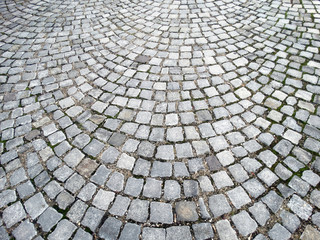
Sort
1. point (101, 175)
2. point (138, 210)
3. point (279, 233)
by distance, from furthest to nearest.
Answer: point (101, 175) < point (138, 210) < point (279, 233)

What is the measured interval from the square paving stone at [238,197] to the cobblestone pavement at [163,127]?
0.01m

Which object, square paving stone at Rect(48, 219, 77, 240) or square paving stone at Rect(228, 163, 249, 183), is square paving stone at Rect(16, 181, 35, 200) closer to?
square paving stone at Rect(48, 219, 77, 240)

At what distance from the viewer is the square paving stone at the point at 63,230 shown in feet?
7.83

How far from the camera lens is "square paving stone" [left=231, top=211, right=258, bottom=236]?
7.76 feet

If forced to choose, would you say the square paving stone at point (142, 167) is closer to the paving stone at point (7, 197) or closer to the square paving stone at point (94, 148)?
the square paving stone at point (94, 148)

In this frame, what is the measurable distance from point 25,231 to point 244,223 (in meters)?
2.26

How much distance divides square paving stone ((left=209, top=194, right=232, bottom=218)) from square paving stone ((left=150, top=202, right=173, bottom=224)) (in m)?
0.45

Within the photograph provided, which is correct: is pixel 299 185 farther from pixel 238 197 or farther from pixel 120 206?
pixel 120 206

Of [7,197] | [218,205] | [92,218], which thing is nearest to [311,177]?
[218,205]

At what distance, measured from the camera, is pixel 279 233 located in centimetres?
233

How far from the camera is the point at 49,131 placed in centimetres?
337

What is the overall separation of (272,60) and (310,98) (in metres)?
1.06

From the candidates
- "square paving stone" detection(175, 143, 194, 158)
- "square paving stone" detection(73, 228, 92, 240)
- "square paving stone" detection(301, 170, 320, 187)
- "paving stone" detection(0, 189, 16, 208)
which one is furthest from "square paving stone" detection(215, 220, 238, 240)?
"paving stone" detection(0, 189, 16, 208)

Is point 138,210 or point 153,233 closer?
point 153,233
